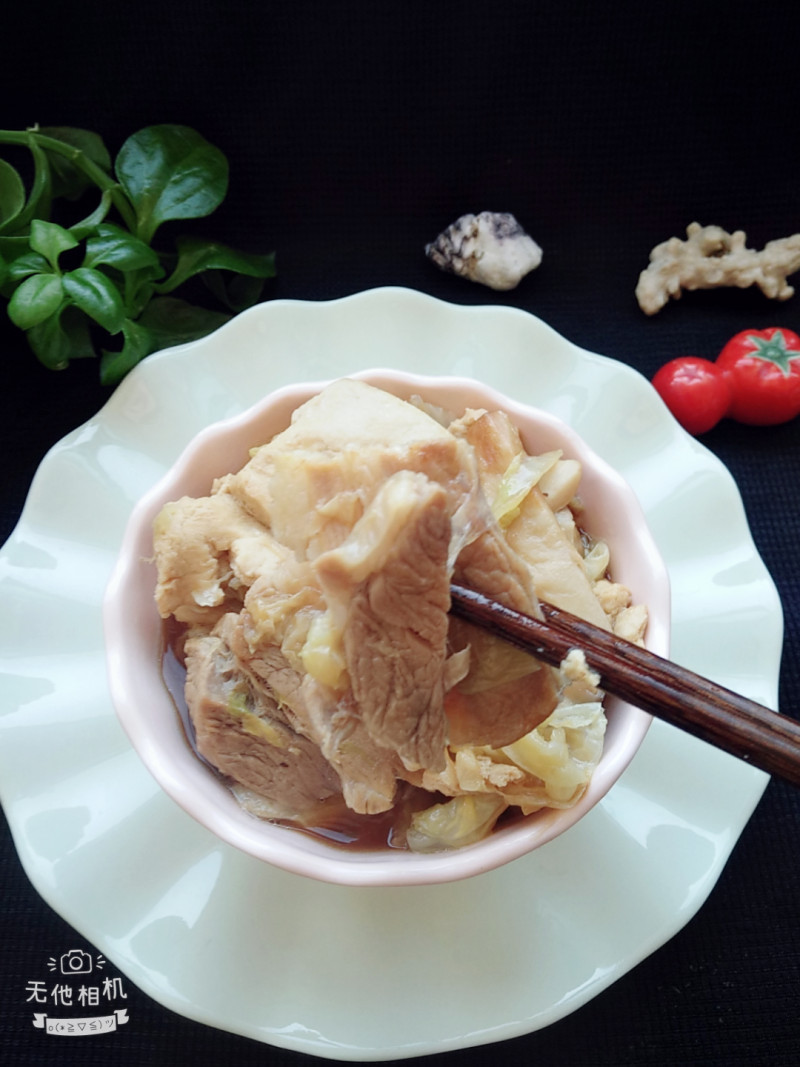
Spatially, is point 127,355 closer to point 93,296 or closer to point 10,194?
point 93,296

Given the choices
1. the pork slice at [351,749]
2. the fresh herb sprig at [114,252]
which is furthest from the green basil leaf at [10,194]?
the pork slice at [351,749]

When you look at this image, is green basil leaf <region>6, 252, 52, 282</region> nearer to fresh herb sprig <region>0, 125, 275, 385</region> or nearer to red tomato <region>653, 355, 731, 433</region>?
fresh herb sprig <region>0, 125, 275, 385</region>

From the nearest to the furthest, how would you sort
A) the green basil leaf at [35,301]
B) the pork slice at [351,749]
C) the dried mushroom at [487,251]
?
1. the pork slice at [351,749]
2. the green basil leaf at [35,301]
3. the dried mushroom at [487,251]

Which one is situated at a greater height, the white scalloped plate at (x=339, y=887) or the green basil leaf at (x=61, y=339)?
the green basil leaf at (x=61, y=339)

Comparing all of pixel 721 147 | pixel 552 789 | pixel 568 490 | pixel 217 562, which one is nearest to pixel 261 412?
pixel 217 562

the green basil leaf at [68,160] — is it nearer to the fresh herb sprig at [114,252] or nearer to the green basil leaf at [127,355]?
the fresh herb sprig at [114,252]

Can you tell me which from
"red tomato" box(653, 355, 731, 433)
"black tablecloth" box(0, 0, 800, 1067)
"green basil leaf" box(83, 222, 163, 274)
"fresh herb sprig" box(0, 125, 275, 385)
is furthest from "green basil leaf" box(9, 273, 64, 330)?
"red tomato" box(653, 355, 731, 433)

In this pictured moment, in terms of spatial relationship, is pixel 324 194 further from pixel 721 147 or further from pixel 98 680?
pixel 98 680
